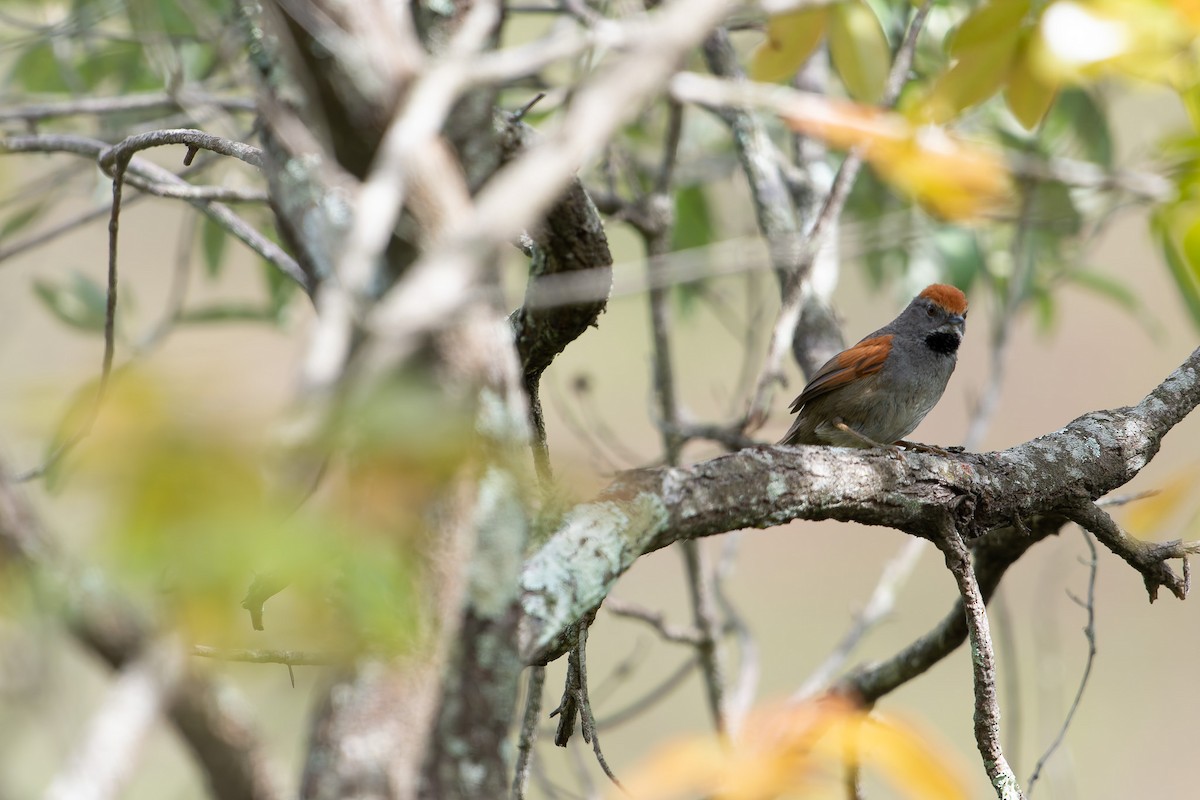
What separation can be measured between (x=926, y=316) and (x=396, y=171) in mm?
5183

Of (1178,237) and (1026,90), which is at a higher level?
(1026,90)

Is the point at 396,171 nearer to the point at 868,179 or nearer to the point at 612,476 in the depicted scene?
the point at 612,476

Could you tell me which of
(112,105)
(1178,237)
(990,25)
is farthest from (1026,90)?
(112,105)

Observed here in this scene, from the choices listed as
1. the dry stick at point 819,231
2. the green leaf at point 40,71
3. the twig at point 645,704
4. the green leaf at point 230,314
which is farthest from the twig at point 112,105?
the twig at point 645,704

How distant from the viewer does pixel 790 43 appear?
136 inches

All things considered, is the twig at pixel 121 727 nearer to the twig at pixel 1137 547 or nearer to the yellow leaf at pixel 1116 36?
the yellow leaf at pixel 1116 36

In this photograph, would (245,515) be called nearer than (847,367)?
Yes

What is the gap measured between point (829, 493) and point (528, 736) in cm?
123

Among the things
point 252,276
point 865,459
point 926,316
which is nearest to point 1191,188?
point 865,459

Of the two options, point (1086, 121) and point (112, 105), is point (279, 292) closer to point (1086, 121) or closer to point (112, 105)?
point (112, 105)

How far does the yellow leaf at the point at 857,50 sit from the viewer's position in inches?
145

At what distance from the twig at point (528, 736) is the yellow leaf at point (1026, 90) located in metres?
2.12

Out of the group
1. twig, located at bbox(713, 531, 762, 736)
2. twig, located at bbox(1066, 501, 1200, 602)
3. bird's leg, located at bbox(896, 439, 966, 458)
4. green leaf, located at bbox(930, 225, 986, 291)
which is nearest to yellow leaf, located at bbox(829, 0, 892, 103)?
bird's leg, located at bbox(896, 439, 966, 458)

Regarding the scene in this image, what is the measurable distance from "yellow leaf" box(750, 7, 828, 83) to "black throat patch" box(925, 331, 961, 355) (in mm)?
2806
